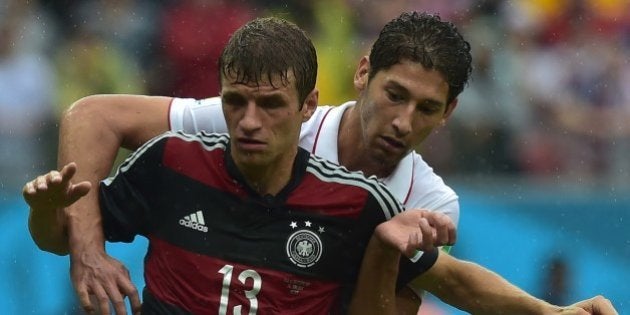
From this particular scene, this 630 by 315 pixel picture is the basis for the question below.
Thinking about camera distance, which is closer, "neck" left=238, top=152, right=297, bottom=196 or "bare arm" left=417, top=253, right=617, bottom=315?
"neck" left=238, top=152, right=297, bottom=196

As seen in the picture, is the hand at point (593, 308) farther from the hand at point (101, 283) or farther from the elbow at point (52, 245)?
the elbow at point (52, 245)

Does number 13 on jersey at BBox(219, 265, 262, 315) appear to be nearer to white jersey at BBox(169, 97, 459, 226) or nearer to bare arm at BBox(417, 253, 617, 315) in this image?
bare arm at BBox(417, 253, 617, 315)

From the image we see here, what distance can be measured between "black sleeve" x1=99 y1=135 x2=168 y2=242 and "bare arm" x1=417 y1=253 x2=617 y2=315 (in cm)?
100

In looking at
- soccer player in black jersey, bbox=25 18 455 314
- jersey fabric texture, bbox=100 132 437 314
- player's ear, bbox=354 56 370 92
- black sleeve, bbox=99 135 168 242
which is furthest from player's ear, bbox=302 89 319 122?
player's ear, bbox=354 56 370 92

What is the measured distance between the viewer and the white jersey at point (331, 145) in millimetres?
5242

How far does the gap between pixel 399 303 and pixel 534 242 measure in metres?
3.95

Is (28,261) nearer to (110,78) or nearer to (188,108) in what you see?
(110,78)

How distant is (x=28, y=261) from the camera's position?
815cm

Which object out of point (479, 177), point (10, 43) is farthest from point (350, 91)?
point (10, 43)

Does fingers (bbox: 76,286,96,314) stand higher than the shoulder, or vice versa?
the shoulder

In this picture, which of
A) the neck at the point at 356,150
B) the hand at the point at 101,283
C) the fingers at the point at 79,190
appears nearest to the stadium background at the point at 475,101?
the neck at the point at 356,150

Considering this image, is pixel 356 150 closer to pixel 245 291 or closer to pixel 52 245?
pixel 245 291

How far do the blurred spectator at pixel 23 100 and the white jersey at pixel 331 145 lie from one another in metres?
3.38

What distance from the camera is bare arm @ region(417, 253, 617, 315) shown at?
4867 millimetres
